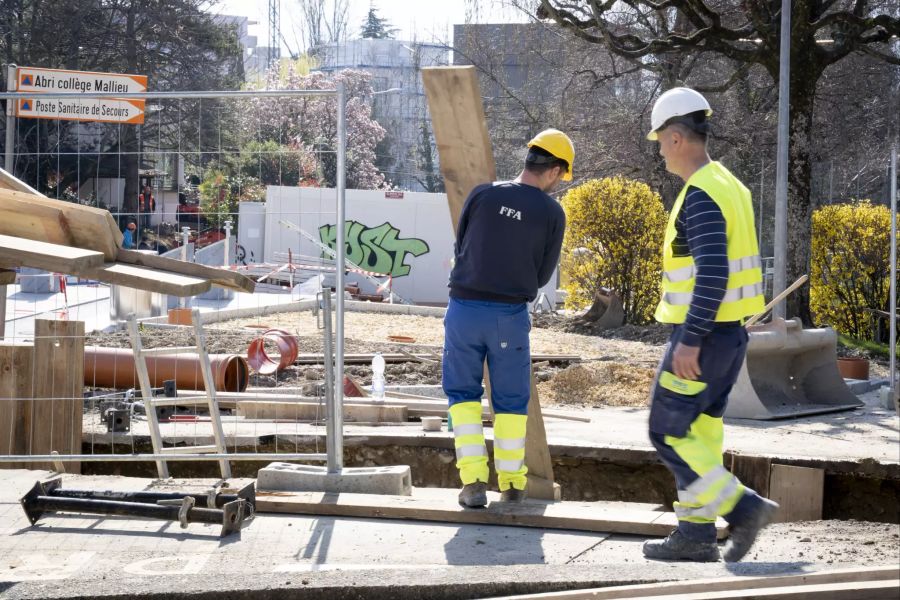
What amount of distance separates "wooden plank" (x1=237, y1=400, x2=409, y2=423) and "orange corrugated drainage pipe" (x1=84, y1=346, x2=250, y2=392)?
2.56 feet

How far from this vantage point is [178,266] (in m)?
5.46

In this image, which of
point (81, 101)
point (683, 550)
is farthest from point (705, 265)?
point (81, 101)

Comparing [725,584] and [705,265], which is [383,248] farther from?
[725,584]

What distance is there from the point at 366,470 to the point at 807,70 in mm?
14354

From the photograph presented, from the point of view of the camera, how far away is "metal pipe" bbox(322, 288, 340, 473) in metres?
6.04

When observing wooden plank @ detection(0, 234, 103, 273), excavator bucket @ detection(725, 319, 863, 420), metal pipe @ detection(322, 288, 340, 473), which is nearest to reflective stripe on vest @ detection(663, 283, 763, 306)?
metal pipe @ detection(322, 288, 340, 473)

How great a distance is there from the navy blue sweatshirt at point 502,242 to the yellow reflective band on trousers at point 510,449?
612 millimetres

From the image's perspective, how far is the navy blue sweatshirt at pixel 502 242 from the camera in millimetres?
5512

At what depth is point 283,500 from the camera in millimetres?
5750

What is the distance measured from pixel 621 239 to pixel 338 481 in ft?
49.0

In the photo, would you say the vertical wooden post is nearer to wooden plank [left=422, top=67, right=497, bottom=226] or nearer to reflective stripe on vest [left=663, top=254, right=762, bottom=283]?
wooden plank [left=422, top=67, right=497, bottom=226]

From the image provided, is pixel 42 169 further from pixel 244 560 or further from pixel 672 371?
pixel 672 371

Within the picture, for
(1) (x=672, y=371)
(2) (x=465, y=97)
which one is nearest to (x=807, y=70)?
(2) (x=465, y=97)

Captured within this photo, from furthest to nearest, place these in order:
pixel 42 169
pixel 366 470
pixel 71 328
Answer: pixel 42 169, pixel 71 328, pixel 366 470
